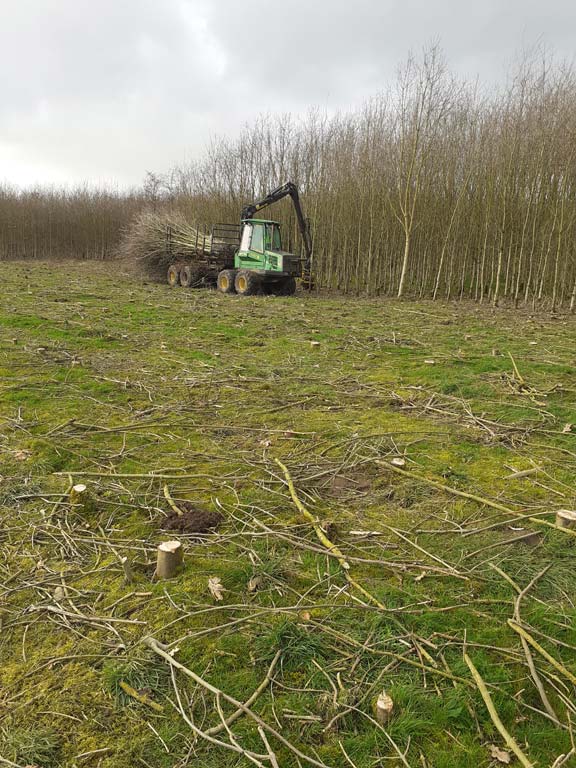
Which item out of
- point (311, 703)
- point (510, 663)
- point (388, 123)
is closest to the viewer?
point (311, 703)

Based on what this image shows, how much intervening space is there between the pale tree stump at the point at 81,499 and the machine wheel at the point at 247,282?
1407 centimetres

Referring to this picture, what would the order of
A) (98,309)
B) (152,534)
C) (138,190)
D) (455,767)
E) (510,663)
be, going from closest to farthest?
(455,767) < (510,663) < (152,534) < (98,309) < (138,190)

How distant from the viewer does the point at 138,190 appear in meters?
38.5

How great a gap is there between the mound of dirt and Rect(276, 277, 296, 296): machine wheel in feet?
49.2

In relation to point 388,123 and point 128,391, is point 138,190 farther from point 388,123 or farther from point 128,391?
point 128,391

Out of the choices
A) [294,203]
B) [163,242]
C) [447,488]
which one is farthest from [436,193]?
[447,488]

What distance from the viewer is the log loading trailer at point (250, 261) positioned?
16641mm

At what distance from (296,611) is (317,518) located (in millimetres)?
829

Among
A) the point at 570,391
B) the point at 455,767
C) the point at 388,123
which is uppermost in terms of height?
the point at 388,123

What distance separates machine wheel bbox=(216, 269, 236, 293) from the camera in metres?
17.7

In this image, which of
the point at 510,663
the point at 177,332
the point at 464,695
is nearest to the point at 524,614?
the point at 510,663

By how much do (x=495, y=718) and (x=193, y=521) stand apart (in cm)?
181

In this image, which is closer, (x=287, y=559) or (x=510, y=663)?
(x=510, y=663)

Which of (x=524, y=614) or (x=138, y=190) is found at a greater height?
(x=138, y=190)
